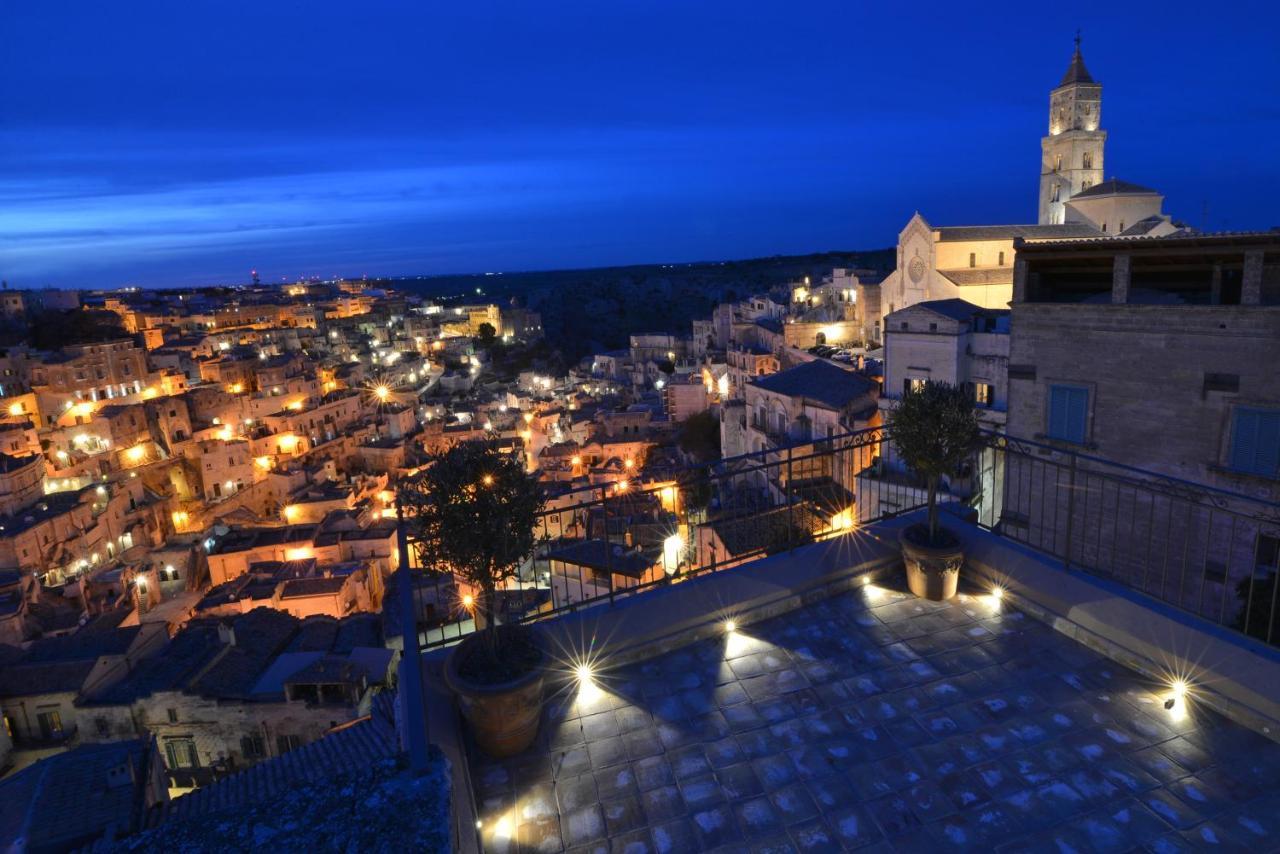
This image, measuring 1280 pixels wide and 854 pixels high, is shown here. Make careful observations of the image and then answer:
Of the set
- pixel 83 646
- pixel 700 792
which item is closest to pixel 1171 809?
pixel 700 792

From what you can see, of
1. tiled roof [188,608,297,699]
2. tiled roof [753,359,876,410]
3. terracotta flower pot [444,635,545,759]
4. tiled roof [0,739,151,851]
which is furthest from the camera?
tiled roof [753,359,876,410]

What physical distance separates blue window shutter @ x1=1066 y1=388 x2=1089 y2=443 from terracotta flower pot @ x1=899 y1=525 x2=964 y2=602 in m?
8.74

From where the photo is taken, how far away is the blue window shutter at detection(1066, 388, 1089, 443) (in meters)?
13.5

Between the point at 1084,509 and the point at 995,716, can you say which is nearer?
the point at 995,716

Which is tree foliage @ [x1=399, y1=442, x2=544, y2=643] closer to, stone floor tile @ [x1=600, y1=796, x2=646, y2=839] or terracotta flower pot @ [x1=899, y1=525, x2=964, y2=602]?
stone floor tile @ [x1=600, y1=796, x2=646, y2=839]

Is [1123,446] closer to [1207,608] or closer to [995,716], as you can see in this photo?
[1207,608]

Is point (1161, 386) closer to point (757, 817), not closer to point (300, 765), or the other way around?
point (757, 817)

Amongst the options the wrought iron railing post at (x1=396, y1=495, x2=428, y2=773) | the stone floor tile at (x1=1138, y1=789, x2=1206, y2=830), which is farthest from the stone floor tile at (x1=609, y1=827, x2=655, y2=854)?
the stone floor tile at (x1=1138, y1=789, x2=1206, y2=830)

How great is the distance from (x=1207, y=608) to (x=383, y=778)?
49.2ft

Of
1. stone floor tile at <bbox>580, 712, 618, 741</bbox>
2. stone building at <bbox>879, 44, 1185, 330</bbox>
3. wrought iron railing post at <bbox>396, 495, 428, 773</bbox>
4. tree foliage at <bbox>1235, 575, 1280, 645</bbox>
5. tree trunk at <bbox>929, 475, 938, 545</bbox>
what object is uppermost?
stone building at <bbox>879, 44, 1185, 330</bbox>

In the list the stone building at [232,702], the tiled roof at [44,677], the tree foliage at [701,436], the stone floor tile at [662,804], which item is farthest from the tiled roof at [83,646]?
the tree foliage at [701,436]

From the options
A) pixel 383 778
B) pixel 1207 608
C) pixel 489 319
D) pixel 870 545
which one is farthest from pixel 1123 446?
pixel 489 319

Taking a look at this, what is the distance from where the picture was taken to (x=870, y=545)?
6914mm

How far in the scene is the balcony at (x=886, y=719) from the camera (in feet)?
13.5
